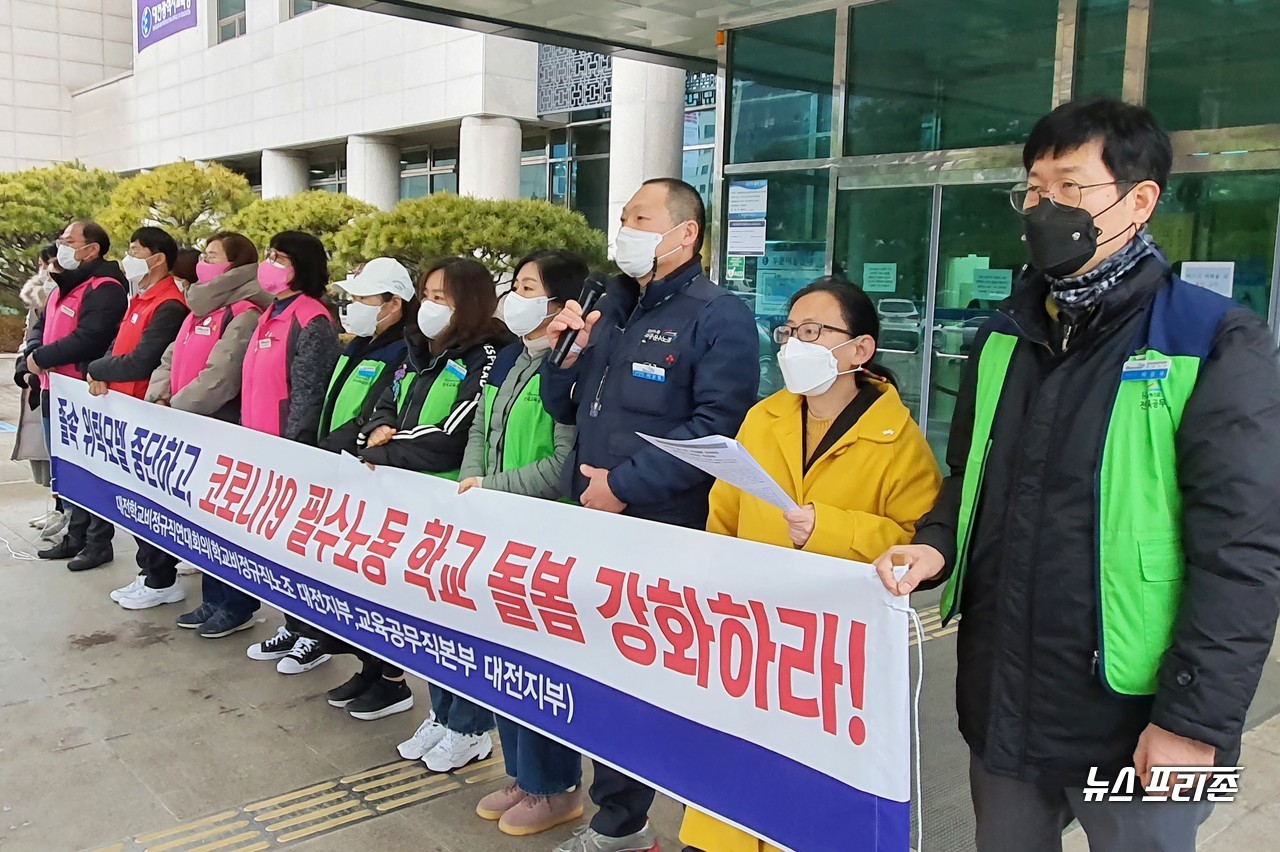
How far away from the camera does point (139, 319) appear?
532 centimetres

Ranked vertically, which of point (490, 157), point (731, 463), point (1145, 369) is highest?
point (490, 157)

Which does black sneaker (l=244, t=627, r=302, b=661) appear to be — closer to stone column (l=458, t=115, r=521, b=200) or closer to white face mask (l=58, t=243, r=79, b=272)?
white face mask (l=58, t=243, r=79, b=272)

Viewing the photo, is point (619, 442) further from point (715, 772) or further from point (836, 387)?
point (715, 772)

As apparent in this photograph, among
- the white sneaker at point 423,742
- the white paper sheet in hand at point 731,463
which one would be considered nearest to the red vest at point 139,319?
the white sneaker at point 423,742

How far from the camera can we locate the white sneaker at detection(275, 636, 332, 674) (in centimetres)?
455

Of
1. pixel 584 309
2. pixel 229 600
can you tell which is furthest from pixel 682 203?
pixel 229 600

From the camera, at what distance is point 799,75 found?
26.7ft

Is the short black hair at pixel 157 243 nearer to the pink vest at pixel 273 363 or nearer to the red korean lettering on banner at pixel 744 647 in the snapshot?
the pink vest at pixel 273 363

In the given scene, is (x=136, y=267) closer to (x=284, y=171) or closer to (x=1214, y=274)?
(x=1214, y=274)

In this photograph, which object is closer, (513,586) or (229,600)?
(513,586)

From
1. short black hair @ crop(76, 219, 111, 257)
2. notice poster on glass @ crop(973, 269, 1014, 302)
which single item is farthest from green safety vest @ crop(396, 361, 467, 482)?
notice poster on glass @ crop(973, 269, 1014, 302)

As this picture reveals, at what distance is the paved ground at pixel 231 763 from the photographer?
10.6 ft

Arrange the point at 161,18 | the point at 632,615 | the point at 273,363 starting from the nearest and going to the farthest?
the point at 632,615 → the point at 273,363 → the point at 161,18

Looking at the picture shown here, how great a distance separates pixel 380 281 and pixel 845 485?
7.37ft
